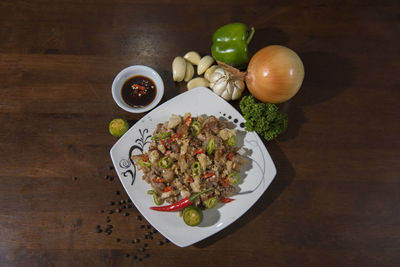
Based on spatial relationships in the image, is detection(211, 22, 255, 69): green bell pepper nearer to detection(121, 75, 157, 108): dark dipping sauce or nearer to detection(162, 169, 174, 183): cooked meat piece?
detection(121, 75, 157, 108): dark dipping sauce

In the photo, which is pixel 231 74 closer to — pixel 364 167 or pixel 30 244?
pixel 364 167

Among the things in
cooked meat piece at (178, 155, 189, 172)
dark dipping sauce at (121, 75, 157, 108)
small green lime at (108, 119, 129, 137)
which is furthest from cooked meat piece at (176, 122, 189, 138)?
small green lime at (108, 119, 129, 137)

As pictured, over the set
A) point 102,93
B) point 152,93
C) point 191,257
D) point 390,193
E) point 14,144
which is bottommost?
point 191,257

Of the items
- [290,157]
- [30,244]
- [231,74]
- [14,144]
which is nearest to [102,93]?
[14,144]

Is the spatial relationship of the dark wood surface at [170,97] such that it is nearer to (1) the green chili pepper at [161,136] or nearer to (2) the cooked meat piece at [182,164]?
(1) the green chili pepper at [161,136]

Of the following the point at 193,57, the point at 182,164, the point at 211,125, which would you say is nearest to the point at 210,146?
the point at 211,125
